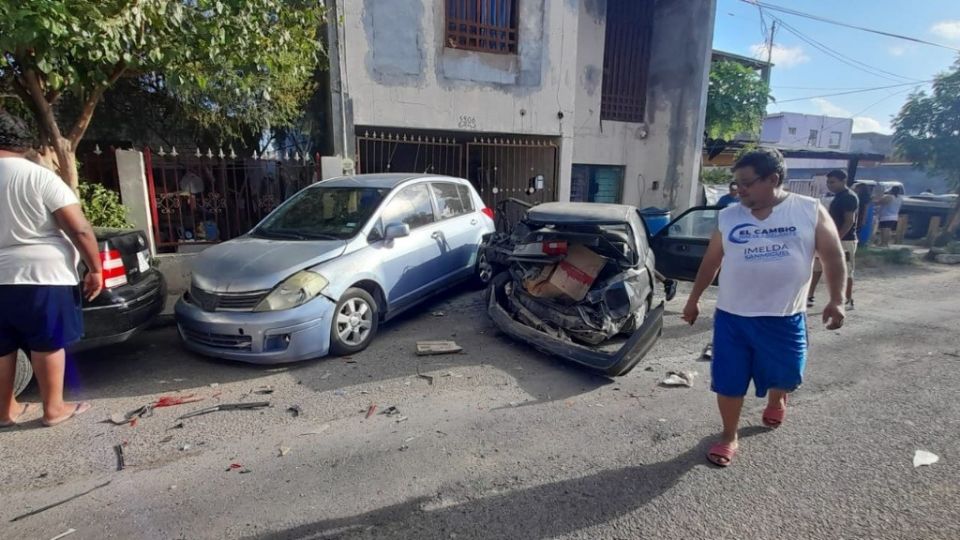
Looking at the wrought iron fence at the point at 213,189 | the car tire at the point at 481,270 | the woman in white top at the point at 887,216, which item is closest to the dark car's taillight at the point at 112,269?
the wrought iron fence at the point at 213,189

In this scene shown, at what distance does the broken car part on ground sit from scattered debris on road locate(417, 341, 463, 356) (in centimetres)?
49

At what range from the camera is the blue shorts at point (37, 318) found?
2943 mm

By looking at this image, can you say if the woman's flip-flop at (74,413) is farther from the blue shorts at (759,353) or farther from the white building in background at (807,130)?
the white building in background at (807,130)

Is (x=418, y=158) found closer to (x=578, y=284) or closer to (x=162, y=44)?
(x=162, y=44)

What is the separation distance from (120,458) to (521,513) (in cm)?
240

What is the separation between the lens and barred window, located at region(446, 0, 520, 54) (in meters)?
8.92

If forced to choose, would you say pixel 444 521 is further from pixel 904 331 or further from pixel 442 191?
pixel 904 331

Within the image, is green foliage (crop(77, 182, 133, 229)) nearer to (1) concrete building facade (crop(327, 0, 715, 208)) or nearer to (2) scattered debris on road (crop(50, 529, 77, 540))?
(1) concrete building facade (crop(327, 0, 715, 208))

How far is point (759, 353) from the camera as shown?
2.78 metres

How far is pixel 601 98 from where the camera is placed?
40.4 ft

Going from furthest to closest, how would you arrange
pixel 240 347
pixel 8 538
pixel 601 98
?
pixel 601 98
pixel 240 347
pixel 8 538

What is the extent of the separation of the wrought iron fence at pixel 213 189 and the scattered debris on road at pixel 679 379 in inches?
233

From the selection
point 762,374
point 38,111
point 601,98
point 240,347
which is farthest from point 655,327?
point 601,98

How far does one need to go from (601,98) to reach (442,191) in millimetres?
7946
